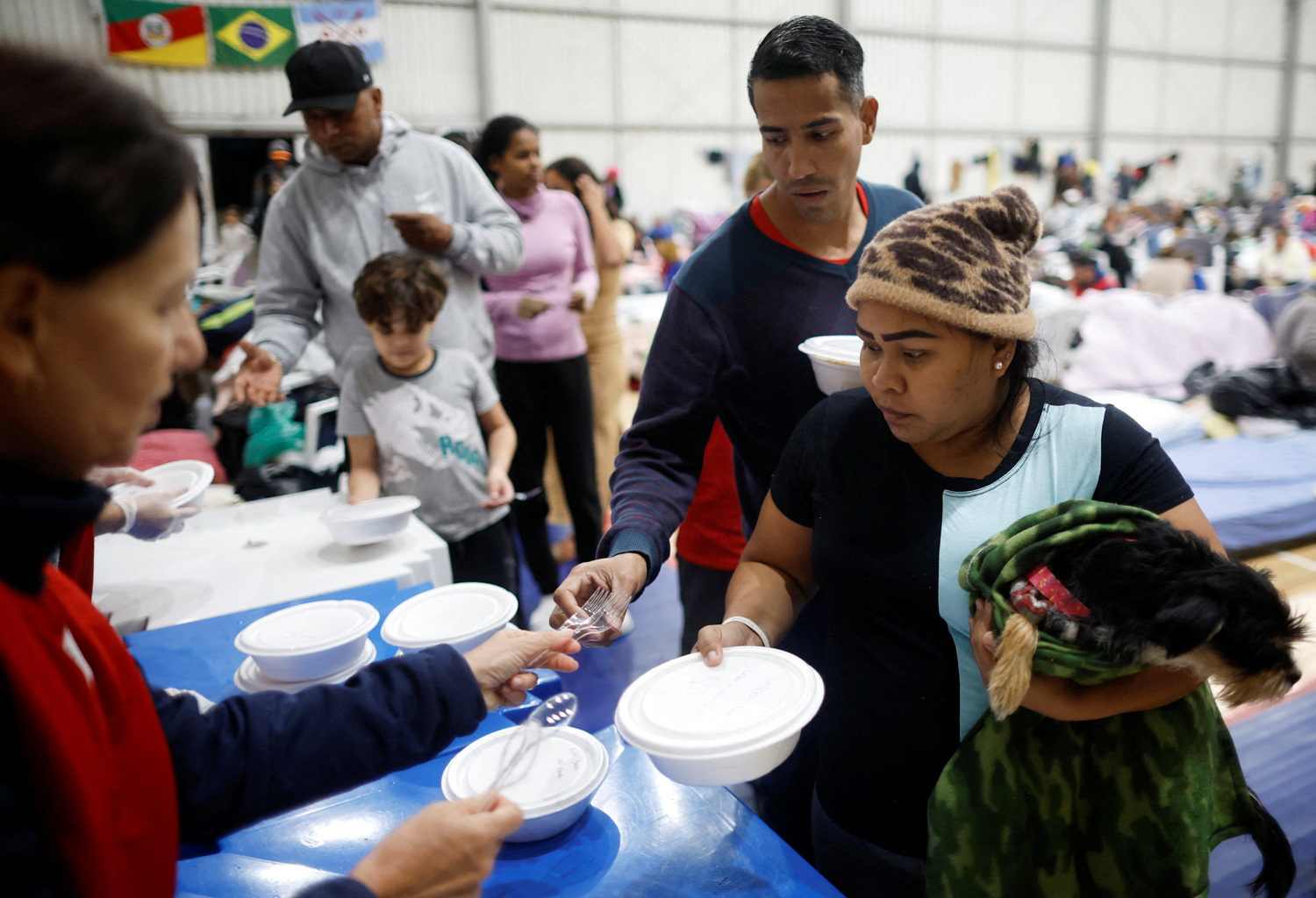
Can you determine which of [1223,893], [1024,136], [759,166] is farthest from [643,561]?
[1024,136]

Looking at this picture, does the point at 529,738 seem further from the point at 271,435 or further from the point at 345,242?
the point at 271,435

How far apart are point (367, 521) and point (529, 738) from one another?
1.09 meters

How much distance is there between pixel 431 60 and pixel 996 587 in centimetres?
1145

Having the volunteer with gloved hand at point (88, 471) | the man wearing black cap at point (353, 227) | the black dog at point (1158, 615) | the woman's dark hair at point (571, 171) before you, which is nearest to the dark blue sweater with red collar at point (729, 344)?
the black dog at point (1158, 615)

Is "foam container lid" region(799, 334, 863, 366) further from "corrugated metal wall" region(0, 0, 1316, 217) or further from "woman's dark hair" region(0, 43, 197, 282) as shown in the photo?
"corrugated metal wall" region(0, 0, 1316, 217)

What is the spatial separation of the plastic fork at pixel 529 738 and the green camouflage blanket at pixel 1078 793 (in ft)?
1.87

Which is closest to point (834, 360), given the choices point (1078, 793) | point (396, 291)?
point (1078, 793)

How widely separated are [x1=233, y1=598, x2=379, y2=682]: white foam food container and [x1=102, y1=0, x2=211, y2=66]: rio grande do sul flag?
938 cm

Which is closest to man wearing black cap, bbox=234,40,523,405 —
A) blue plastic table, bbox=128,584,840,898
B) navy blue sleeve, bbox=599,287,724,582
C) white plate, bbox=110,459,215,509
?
white plate, bbox=110,459,215,509

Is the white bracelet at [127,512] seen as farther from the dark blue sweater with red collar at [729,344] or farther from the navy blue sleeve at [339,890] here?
the navy blue sleeve at [339,890]

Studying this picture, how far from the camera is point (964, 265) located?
46.9 inches

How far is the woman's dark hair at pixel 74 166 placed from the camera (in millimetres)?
583

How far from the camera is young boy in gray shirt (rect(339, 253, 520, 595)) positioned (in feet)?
8.20

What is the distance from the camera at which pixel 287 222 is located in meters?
2.72
